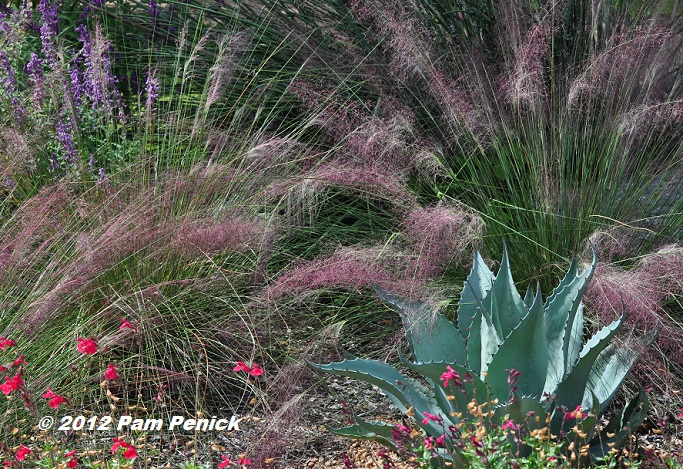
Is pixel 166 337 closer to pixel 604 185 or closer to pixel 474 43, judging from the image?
pixel 604 185

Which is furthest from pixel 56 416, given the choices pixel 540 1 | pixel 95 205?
pixel 540 1

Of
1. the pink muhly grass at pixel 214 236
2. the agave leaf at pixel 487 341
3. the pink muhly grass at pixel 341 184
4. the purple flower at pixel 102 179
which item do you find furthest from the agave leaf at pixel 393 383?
the purple flower at pixel 102 179

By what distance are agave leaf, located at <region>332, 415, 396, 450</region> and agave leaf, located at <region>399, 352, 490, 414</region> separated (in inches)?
7.2

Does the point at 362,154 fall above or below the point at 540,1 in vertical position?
below

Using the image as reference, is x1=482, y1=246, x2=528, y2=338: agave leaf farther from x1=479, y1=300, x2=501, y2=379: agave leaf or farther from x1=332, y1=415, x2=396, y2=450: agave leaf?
x1=332, y1=415, x2=396, y2=450: agave leaf

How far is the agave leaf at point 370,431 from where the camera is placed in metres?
2.65

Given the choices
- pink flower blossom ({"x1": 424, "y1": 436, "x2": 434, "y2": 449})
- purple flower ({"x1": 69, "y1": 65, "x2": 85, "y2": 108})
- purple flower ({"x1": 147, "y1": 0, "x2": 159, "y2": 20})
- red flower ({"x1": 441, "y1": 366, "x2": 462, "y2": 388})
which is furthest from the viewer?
purple flower ({"x1": 147, "y1": 0, "x2": 159, "y2": 20})

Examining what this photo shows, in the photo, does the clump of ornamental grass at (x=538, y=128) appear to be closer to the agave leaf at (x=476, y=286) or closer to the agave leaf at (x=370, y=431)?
the agave leaf at (x=476, y=286)

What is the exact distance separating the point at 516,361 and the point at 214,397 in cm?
119

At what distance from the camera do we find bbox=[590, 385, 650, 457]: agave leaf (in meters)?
2.66

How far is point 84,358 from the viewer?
3.01 metres

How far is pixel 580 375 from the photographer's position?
8.63ft
